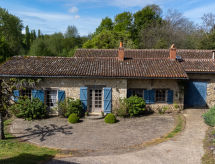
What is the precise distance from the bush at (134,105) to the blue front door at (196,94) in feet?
15.7

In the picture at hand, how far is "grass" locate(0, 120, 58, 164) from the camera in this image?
747cm

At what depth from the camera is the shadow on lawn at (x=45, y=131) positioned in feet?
34.0

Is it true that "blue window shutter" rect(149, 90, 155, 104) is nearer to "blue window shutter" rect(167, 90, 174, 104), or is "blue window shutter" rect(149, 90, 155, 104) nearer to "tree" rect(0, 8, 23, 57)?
"blue window shutter" rect(167, 90, 174, 104)

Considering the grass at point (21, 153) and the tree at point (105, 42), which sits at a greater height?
the tree at point (105, 42)

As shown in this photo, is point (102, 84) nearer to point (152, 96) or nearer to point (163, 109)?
point (152, 96)

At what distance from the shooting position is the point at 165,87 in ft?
47.0

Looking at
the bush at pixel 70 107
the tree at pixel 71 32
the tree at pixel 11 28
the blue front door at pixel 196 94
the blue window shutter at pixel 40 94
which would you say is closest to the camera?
the bush at pixel 70 107

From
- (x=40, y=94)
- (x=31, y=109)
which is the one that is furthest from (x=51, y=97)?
(x=31, y=109)

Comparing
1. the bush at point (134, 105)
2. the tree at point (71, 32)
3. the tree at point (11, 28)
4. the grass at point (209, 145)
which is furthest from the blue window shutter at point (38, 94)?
the tree at point (71, 32)

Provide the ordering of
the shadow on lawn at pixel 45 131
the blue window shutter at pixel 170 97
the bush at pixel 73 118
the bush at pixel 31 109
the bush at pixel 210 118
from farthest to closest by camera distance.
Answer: the blue window shutter at pixel 170 97, the bush at pixel 31 109, the bush at pixel 73 118, the bush at pixel 210 118, the shadow on lawn at pixel 45 131

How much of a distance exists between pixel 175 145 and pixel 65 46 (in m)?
45.7

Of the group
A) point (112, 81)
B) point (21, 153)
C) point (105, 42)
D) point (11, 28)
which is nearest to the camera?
point (21, 153)

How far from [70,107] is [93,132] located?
10.3ft

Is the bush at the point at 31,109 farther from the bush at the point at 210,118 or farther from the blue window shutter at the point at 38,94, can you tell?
the bush at the point at 210,118
